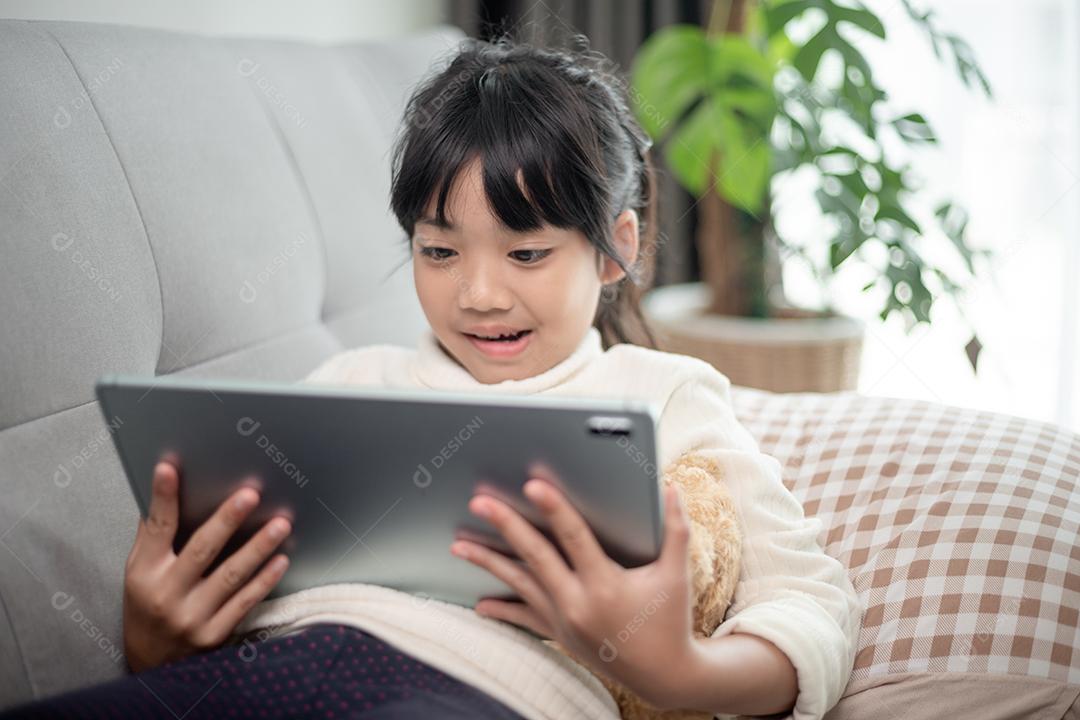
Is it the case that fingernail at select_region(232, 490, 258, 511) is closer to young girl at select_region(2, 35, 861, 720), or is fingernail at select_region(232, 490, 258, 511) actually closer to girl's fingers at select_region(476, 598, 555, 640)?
young girl at select_region(2, 35, 861, 720)

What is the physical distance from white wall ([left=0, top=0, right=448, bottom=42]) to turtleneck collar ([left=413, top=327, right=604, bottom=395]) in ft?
1.96

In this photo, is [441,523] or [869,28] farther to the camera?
[869,28]

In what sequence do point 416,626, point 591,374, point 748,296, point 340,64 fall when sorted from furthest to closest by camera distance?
point 748,296 < point 340,64 < point 591,374 < point 416,626

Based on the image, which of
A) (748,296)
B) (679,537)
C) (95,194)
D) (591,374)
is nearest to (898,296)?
(748,296)

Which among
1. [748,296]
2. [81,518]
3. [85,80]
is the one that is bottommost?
[748,296]

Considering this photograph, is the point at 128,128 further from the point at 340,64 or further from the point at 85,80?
the point at 340,64

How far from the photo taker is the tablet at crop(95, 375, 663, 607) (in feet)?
2.39

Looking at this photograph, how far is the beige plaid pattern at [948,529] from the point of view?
1012mm

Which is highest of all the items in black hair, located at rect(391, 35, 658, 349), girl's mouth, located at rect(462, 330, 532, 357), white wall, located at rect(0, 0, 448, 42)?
white wall, located at rect(0, 0, 448, 42)

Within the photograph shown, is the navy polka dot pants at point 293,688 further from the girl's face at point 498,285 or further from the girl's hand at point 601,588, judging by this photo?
the girl's face at point 498,285

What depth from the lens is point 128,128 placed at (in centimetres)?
112

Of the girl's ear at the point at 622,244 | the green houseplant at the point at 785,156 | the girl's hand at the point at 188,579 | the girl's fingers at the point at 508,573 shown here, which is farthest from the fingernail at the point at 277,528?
the green houseplant at the point at 785,156

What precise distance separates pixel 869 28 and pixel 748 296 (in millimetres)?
982

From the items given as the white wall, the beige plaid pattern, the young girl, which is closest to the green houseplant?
the beige plaid pattern
